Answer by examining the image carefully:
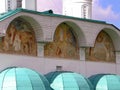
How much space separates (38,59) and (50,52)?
84cm

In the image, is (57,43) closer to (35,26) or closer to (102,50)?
(35,26)

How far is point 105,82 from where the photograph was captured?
22625 mm

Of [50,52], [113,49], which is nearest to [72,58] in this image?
[50,52]

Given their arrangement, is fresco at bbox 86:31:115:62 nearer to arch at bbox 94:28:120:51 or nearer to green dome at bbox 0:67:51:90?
arch at bbox 94:28:120:51

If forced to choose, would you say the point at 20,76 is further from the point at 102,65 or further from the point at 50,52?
the point at 102,65

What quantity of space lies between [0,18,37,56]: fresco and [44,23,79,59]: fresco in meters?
0.91

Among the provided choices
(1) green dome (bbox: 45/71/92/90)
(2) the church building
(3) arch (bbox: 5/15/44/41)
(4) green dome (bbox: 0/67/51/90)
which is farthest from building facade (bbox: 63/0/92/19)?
(4) green dome (bbox: 0/67/51/90)

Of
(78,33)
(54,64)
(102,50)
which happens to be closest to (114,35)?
(102,50)

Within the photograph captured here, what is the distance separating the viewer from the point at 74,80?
21172 mm

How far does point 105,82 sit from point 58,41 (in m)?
3.01

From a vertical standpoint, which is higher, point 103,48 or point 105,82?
point 103,48

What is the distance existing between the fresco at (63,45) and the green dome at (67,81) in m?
1.23

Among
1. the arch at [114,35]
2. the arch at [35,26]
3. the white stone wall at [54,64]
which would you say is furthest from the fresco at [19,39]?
the arch at [114,35]

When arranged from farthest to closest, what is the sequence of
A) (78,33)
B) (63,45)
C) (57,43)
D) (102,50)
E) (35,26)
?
(102,50), (78,33), (63,45), (57,43), (35,26)
